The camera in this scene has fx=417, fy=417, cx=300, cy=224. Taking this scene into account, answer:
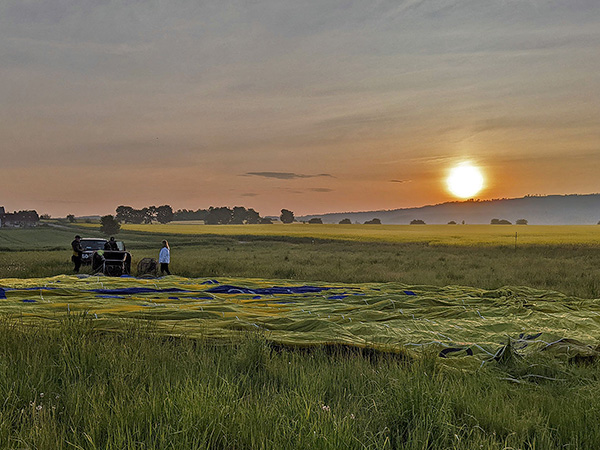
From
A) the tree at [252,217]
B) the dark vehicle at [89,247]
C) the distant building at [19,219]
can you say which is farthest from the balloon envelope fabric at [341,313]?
the tree at [252,217]

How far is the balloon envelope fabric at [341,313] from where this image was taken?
20.5 ft

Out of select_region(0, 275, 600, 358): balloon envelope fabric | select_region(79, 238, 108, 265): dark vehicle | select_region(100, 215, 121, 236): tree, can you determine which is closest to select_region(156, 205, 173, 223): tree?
select_region(100, 215, 121, 236): tree

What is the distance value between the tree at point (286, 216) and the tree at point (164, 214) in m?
39.5

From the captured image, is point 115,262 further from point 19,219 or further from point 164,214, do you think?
point 164,214

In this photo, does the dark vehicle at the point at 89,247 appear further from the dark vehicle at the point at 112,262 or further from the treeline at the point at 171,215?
the treeline at the point at 171,215

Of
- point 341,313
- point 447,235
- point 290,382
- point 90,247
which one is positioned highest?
point 447,235

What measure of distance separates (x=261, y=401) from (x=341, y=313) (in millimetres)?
4852

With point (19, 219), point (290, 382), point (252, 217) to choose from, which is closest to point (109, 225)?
point (19, 219)

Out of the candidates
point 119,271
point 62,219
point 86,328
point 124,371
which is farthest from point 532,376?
point 62,219

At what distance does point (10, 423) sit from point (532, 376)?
Answer: 5.37 meters

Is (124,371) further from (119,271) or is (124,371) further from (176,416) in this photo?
(119,271)

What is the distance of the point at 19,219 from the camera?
106000 millimetres

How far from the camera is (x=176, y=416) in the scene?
3086 millimetres

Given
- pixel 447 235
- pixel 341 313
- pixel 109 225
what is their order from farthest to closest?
pixel 109 225 < pixel 447 235 < pixel 341 313
